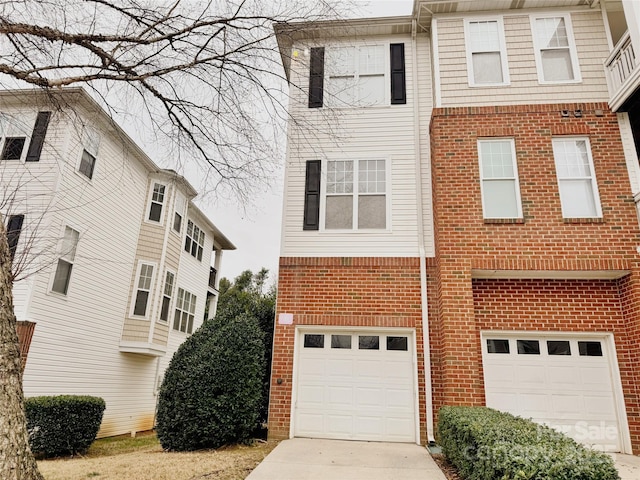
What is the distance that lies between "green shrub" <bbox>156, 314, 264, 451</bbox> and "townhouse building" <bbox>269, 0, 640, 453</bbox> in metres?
0.59

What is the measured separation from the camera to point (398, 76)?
9.68 m

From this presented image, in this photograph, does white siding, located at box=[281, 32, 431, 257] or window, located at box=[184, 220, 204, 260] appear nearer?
white siding, located at box=[281, 32, 431, 257]

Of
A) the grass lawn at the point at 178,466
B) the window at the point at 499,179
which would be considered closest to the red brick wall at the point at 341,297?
the grass lawn at the point at 178,466

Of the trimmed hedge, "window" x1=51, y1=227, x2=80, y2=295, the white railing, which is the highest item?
the white railing

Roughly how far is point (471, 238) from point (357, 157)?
9.87 feet

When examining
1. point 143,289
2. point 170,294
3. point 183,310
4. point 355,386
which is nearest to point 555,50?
point 355,386

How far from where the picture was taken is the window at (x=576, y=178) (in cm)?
793

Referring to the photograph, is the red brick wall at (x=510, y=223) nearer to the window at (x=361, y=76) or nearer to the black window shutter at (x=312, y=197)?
the window at (x=361, y=76)

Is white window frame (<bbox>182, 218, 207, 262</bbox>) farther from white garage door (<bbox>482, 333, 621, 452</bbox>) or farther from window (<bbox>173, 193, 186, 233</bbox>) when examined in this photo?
white garage door (<bbox>482, 333, 621, 452</bbox>)

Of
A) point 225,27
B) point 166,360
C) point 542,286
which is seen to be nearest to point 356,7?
point 225,27

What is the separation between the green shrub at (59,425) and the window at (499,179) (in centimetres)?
987

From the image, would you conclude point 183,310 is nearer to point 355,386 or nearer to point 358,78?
point 355,386

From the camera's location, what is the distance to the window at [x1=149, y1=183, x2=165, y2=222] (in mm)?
15508

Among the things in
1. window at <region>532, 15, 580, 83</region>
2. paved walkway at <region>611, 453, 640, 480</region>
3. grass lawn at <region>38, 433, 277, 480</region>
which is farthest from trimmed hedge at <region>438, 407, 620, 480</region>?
window at <region>532, 15, 580, 83</region>
